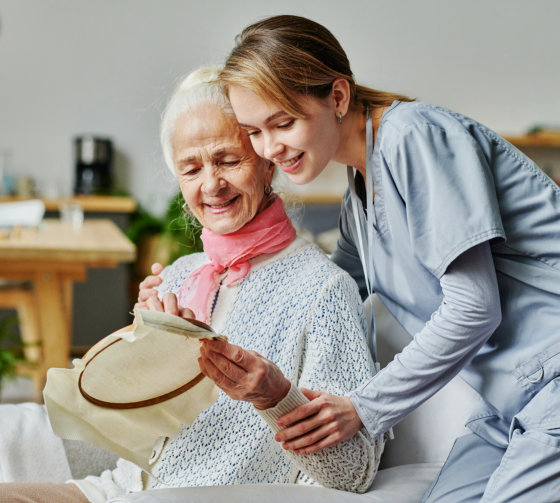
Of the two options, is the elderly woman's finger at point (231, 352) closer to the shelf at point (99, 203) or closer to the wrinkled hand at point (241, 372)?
the wrinkled hand at point (241, 372)

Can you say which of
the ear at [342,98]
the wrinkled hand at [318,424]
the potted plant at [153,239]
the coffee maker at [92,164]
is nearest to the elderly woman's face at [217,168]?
the ear at [342,98]

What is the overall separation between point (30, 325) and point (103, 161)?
2.01 m

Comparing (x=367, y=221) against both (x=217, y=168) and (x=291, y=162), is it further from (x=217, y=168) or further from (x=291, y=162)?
(x=217, y=168)

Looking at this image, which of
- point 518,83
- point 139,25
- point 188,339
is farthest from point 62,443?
point 518,83

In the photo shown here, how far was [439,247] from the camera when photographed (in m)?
1.20

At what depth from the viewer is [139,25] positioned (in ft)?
19.9

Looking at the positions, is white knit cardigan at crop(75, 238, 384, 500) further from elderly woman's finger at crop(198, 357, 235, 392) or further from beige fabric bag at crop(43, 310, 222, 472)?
elderly woman's finger at crop(198, 357, 235, 392)

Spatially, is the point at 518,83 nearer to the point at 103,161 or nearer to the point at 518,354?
the point at 103,161

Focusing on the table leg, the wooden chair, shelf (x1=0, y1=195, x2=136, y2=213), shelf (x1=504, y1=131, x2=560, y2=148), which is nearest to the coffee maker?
shelf (x1=0, y1=195, x2=136, y2=213)

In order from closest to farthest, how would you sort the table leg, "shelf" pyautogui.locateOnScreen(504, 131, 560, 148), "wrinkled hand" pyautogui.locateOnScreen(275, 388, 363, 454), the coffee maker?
"wrinkled hand" pyautogui.locateOnScreen(275, 388, 363, 454)
the table leg
the coffee maker
"shelf" pyautogui.locateOnScreen(504, 131, 560, 148)

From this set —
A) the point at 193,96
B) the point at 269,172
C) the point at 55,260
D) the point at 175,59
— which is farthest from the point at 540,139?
the point at 193,96

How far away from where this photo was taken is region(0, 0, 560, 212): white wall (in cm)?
592

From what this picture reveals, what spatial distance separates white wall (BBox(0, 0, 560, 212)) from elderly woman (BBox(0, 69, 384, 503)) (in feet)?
13.6

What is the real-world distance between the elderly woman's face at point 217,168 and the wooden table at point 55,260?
177 cm
